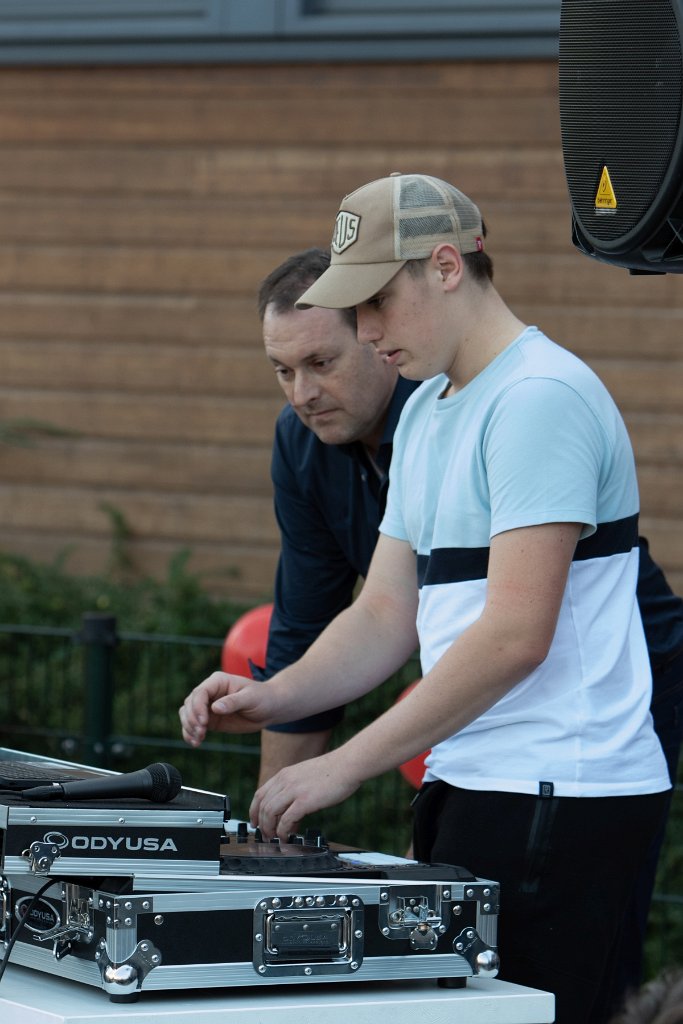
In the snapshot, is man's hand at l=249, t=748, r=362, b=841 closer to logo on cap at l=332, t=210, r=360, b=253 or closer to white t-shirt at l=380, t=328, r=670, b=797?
white t-shirt at l=380, t=328, r=670, b=797

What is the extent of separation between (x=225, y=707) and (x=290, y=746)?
0.71 meters

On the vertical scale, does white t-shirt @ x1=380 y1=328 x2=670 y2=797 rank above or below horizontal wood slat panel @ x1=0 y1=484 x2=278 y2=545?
above

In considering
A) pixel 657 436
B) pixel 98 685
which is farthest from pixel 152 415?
pixel 657 436

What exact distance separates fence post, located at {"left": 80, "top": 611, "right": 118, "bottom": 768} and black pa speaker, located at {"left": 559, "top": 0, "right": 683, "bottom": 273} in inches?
102

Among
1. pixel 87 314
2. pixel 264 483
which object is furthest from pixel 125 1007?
pixel 87 314

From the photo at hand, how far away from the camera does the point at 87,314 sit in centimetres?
628

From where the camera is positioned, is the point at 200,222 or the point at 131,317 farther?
the point at 131,317

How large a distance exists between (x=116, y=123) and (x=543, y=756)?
460cm

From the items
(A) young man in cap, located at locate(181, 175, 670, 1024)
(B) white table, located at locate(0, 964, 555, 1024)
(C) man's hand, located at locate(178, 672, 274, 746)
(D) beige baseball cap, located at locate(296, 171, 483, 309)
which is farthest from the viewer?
(C) man's hand, located at locate(178, 672, 274, 746)

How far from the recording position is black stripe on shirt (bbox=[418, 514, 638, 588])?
2.19m

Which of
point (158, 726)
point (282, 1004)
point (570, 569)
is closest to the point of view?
point (282, 1004)

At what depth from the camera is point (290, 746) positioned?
3.11m

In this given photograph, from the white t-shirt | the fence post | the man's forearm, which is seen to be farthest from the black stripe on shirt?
the fence post

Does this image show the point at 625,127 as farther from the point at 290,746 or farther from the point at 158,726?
the point at 158,726
